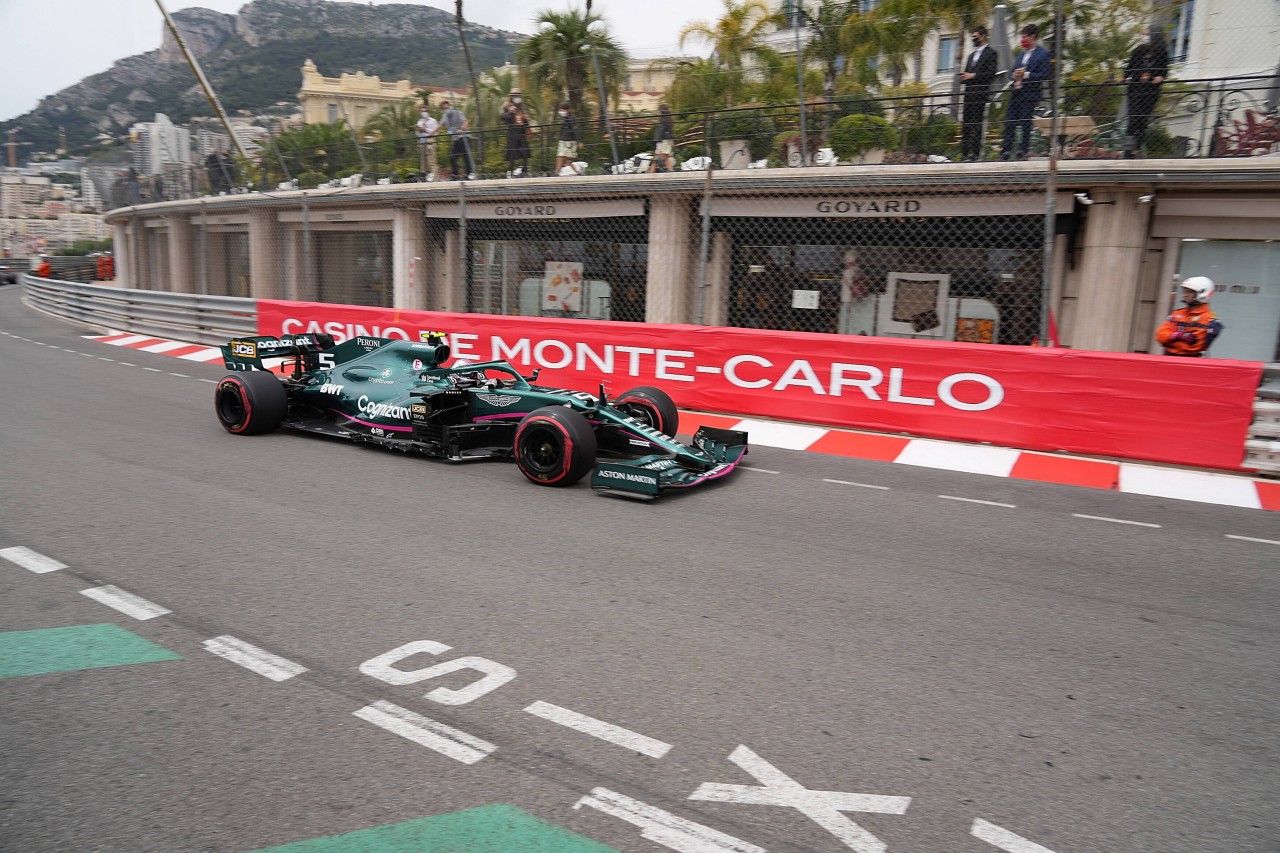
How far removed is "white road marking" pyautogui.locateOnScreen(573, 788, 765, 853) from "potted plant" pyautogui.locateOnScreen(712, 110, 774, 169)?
11.7m

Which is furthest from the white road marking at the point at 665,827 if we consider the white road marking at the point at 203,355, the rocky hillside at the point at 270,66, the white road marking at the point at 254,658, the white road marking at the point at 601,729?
the rocky hillside at the point at 270,66

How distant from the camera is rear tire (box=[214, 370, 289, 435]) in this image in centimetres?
853

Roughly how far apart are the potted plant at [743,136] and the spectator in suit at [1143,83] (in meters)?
4.71

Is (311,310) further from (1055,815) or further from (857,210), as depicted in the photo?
(1055,815)

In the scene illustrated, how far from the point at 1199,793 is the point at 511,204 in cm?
1494

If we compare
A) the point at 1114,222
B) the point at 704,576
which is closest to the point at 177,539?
the point at 704,576

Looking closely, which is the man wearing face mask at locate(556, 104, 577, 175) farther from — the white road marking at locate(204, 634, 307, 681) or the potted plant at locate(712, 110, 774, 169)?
the white road marking at locate(204, 634, 307, 681)

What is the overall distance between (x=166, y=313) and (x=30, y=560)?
1440 cm

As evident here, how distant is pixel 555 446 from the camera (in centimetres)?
691

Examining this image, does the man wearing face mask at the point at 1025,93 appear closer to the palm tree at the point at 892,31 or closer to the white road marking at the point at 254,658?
the white road marking at the point at 254,658

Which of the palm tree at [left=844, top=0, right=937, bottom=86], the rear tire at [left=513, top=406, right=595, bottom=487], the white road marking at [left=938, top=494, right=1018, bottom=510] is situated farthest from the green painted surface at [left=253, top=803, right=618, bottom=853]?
the palm tree at [left=844, top=0, right=937, bottom=86]

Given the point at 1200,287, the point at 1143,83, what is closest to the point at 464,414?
the point at 1200,287

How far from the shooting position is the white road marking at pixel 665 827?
103 inches

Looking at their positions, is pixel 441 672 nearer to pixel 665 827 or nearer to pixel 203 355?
pixel 665 827
